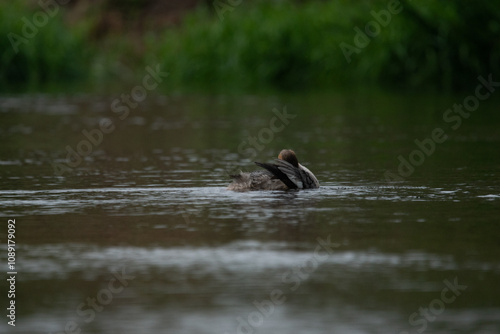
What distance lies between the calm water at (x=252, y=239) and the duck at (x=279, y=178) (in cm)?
15

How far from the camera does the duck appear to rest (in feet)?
36.6

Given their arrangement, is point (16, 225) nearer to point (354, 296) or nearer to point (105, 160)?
point (354, 296)

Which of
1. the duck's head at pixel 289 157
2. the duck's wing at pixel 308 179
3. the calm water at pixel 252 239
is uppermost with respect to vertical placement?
the duck's head at pixel 289 157

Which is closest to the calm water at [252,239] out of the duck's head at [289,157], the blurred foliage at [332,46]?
the duck's head at [289,157]

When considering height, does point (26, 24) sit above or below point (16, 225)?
above

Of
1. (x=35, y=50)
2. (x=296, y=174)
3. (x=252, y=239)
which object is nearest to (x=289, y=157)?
(x=296, y=174)

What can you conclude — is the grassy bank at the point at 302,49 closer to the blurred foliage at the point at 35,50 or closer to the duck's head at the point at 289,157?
the blurred foliage at the point at 35,50

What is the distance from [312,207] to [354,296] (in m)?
3.49

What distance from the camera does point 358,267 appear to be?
7.62 m

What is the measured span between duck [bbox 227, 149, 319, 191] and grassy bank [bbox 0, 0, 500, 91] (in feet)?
57.5

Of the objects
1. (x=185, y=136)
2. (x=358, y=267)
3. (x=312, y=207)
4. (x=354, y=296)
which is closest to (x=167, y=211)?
(x=312, y=207)

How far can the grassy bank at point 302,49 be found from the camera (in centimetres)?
2986

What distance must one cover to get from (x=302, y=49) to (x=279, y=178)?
23.5 meters

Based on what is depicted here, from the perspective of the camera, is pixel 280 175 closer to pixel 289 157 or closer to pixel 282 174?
pixel 282 174
